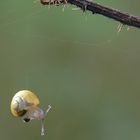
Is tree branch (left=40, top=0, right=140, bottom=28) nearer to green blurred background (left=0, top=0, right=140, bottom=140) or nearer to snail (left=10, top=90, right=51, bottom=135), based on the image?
snail (left=10, top=90, right=51, bottom=135)

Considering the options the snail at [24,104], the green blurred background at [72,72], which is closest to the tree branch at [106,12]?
the snail at [24,104]

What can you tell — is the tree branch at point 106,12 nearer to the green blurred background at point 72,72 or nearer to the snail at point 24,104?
the snail at point 24,104

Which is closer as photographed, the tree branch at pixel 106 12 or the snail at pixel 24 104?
the tree branch at pixel 106 12

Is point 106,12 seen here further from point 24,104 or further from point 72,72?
point 72,72

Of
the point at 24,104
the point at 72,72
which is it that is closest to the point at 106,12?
the point at 24,104

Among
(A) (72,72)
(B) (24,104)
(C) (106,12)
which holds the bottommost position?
(A) (72,72)

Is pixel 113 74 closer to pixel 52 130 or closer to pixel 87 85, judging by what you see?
pixel 87 85

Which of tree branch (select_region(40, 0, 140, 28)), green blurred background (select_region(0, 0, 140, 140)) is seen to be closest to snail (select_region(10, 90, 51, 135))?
tree branch (select_region(40, 0, 140, 28))

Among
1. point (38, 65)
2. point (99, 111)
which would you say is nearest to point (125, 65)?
point (99, 111)

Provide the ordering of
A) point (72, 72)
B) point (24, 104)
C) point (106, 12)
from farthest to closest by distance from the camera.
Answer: point (72, 72)
point (24, 104)
point (106, 12)
